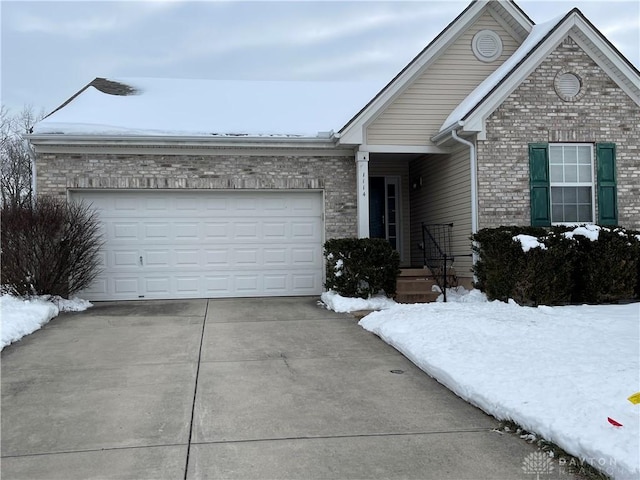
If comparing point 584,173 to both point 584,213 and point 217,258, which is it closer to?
point 584,213

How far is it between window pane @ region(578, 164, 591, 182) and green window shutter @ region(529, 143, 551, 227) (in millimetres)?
721

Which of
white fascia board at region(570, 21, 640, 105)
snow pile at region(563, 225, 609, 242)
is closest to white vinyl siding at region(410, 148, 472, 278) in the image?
snow pile at region(563, 225, 609, 242)

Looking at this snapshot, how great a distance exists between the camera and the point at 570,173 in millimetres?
11211

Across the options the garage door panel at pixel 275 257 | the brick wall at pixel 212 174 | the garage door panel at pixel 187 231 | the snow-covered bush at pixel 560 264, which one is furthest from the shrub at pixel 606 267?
the garage door panel at pixel 187 231

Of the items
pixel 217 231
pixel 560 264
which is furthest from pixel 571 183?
pixel 217 231

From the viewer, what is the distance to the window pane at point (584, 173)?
1121 centimetres

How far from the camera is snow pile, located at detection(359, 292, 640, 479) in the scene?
161 inches

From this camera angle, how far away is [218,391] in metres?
5.54

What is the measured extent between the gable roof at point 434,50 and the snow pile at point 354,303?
3.25 meters

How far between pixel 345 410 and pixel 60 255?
23.3ft

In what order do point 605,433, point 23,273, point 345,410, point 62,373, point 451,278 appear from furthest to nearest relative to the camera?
point 451,278, point 23,273, point 62,373, point 345,410, point 605,433

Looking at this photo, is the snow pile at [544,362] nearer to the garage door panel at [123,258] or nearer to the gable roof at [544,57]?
the gable roof at [544,57]

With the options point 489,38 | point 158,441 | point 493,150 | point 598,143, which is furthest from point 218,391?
point 489,38

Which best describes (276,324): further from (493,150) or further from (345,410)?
(493,150)
